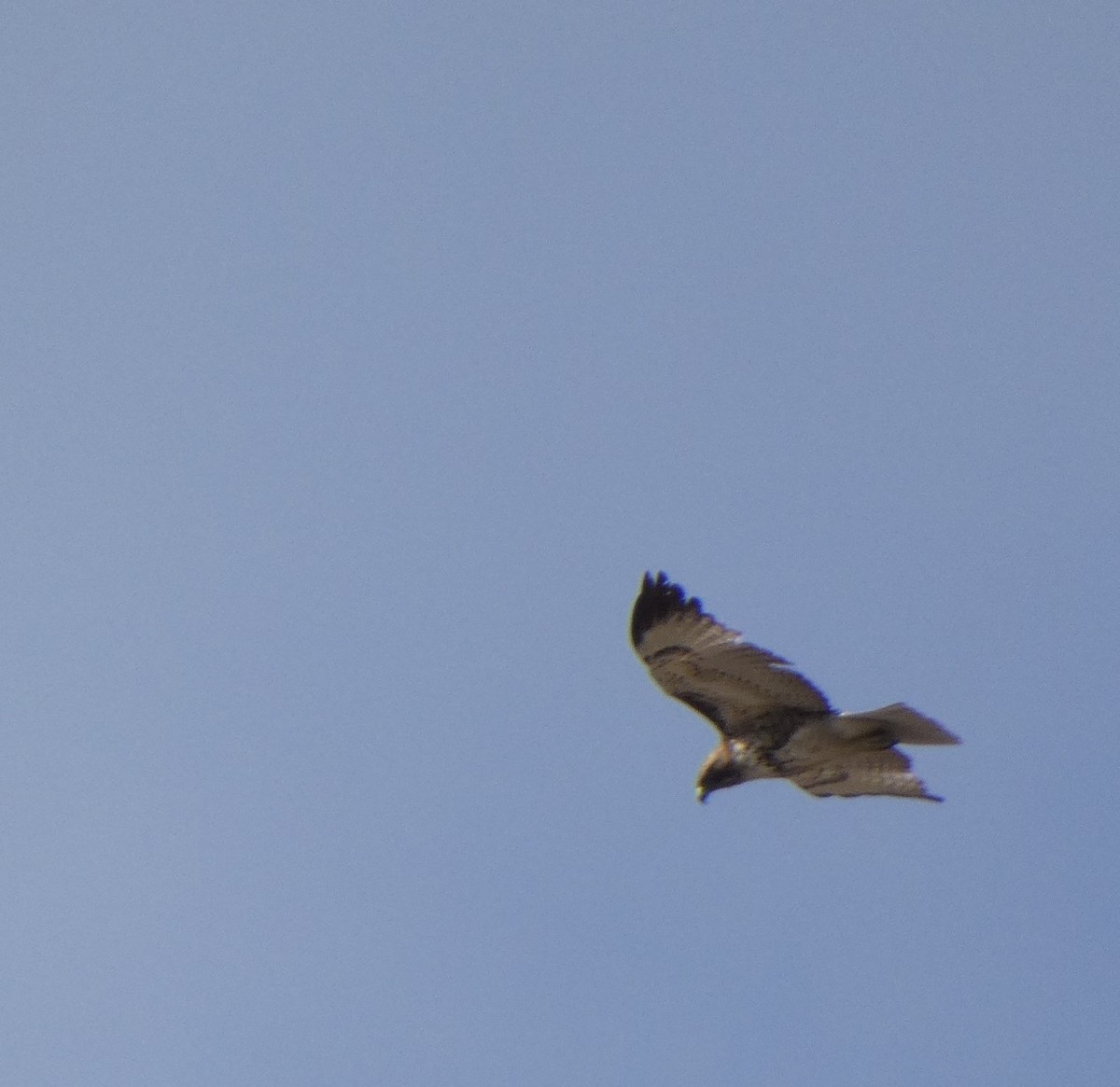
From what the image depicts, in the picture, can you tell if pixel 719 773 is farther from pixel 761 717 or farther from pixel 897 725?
pixel 897 725

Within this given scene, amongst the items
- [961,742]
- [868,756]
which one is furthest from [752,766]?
[961,742]

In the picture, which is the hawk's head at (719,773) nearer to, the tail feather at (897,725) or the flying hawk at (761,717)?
the flying hawk at (761,717)

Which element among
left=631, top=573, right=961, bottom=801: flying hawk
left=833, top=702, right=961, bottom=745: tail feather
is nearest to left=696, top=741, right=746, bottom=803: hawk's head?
left=631, top=573, right=961, bottom=801: flying hawk

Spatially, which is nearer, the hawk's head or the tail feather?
the tail feather

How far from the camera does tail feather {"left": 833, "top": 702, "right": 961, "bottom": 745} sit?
9.26 meters

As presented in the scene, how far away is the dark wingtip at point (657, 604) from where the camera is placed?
9203 millimetres

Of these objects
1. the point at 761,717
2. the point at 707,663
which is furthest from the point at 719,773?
the point at 707,663

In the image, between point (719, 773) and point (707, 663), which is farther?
point (719, 773)

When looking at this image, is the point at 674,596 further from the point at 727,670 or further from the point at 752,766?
the point at 752,766

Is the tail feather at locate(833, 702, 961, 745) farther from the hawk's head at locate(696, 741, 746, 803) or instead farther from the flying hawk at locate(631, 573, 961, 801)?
the hawk's head at locate(696, 741, 746, 803)

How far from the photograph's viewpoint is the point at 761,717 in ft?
31.9

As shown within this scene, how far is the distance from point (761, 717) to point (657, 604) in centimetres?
102

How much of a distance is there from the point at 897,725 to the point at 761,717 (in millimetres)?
790

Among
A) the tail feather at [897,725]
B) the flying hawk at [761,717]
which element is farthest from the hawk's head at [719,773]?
the tail feather at [897,725]
